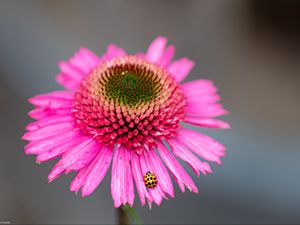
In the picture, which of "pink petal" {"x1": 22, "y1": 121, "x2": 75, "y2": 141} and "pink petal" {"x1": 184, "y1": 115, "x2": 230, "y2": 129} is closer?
"pink petal" {"x1": 22, "y1": 121, "x2": 75, "y2": 141}

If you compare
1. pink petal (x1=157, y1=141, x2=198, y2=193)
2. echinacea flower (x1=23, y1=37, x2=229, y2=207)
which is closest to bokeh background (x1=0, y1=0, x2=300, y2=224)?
echinacea flower (x1=23, y1=37, x2=229, y2=207)

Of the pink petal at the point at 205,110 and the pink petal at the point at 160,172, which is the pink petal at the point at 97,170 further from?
the pink petal at the point at 205,110

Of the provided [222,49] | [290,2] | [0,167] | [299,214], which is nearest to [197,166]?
[299,214]

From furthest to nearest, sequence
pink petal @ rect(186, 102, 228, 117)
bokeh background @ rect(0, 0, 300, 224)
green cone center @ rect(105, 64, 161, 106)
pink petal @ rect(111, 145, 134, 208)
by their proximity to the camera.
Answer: bokeh background @ rect(0, 0, 300, 224)
pink petal @ rect(186, 102, 228, 117)
green cone center @ rect(105, 64, 161, 106)
pink petal @ rect(111, 145, 134, 208)

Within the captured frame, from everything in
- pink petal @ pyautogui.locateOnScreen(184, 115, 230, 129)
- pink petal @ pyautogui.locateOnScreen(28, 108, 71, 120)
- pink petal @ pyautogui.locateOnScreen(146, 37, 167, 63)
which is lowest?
pink petal @ pyautogui.locateOnScreen(184, 115, 230, 129)

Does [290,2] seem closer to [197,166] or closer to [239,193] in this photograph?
[239,193]

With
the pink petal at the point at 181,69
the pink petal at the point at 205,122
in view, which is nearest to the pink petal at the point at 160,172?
the pink petal at the point at 205,122

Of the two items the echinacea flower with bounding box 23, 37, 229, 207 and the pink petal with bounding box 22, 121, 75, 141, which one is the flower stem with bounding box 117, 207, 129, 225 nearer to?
the echinacea flower with bounding box 23, 37, 229, 207
